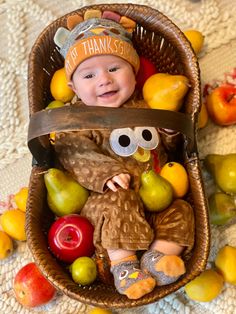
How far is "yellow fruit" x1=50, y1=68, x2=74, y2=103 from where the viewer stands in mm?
1243

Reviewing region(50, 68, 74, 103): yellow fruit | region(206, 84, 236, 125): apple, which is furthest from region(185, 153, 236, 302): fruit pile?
region(50, 68, 74, 103): yellow fruit

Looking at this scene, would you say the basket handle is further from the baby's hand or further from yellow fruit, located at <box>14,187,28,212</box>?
yellow fruit, located at <box>14,187,28,212</box>

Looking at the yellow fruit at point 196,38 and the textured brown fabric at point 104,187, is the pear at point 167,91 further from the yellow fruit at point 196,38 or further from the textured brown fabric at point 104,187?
the yellow fruit at point 196,38

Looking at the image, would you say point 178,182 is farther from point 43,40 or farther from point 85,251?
point 43,40

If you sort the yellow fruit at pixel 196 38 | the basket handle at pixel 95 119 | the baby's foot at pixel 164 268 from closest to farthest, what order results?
1. the basket handle at pixel 95 119
2. the baby's foot at pixel 164 268
3. the yellow fruit at pixel 196 38

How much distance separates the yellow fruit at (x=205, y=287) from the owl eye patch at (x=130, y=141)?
29cm

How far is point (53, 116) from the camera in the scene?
865 millimetres

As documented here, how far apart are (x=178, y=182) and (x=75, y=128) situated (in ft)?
1.07

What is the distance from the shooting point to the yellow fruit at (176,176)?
3.54 ft

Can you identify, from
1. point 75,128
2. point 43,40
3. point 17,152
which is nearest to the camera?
point 75,128

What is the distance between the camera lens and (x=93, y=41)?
110 cm

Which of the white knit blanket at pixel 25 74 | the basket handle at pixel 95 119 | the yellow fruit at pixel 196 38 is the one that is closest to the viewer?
the basket handle at pixel 95 119

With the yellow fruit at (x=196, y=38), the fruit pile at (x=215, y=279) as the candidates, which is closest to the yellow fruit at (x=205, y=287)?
the fruit pile at (x=215, y=279)

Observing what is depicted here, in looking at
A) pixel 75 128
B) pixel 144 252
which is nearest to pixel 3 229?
pixel 144 252
